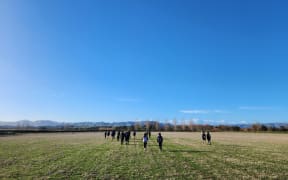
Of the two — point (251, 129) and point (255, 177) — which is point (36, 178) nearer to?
point (255, 177)

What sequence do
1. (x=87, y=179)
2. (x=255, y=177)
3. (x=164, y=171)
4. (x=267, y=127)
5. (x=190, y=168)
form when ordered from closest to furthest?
(x=87, y=179)
(x=255, y=177)
(x=164, y=171)
(x=190, y=168)
(x=267, y=127)

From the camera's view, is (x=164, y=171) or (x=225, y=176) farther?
(x=164, y=171)

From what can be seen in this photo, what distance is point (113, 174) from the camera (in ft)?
37.6

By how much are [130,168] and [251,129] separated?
104m

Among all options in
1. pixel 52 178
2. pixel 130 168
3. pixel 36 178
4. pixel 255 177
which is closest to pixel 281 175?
pixel 255 177

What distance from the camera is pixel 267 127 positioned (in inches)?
3930

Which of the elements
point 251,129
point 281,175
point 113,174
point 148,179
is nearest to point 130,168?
point 113,174

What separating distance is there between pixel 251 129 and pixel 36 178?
108849 millimetres

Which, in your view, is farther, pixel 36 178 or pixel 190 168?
pixel 190 168

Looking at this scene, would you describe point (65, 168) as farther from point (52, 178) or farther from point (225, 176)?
point (225, 176)

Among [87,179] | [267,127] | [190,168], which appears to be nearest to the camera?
[87,179]

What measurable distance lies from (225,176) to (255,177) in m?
1.57

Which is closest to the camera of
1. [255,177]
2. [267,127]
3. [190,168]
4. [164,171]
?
[255,177]

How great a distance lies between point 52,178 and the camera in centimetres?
1060
